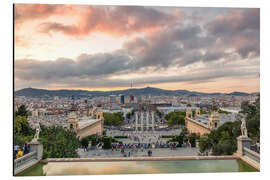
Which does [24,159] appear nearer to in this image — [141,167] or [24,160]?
[24,160]

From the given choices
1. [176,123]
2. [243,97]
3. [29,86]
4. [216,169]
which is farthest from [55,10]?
[176,123]

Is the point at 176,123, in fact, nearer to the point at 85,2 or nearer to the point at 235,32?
the point at 235,32

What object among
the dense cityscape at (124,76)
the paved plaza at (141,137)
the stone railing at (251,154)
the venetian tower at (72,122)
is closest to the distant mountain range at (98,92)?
the dense cityscape at (124,76)

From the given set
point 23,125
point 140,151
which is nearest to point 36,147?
point 23,125

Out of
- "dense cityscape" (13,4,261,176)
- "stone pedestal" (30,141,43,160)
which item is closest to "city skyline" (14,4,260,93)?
"dense cityscape" (13,4,261,176)

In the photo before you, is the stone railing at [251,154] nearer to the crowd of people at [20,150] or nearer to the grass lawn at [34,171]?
the grass lawn at [34,171]
